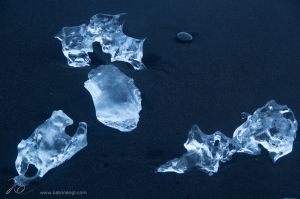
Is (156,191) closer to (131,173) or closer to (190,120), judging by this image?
(131,173)

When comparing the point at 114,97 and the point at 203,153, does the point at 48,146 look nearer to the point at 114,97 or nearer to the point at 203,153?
the point at 114,97

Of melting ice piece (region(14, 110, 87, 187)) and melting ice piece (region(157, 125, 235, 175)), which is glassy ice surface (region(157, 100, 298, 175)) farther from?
melting ice piece (region(14, 110, 87, 187))

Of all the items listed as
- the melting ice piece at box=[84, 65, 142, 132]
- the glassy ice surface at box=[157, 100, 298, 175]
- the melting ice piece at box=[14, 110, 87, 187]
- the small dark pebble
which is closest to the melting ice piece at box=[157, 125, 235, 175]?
the glassy ice surface at box=[157, 100, 298, 175]

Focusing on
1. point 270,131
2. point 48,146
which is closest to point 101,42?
point 48,146

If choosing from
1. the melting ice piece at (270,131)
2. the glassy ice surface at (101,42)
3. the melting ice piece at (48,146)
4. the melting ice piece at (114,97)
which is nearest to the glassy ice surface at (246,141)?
the melting ice piece at (270,131)

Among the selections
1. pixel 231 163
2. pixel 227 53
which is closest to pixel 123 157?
pixel 231 163

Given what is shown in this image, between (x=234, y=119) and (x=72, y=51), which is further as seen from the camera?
(x=72, y=51)
